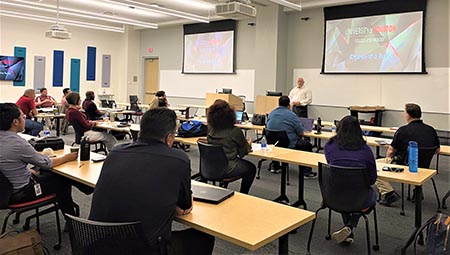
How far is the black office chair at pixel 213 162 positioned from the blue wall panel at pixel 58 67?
444 inches

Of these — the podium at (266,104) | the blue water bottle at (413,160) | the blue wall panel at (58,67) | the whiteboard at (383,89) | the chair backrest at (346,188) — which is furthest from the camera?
the blue wall panel at (58,67)

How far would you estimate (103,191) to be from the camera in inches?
74.0

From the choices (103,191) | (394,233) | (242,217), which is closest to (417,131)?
(394,233)

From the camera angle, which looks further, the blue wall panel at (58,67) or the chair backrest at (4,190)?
the blue wall panel at (58,67)

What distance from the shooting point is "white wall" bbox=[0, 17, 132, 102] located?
12391mm

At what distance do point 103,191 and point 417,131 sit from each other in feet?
11.7

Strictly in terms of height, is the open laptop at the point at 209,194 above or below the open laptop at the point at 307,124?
below

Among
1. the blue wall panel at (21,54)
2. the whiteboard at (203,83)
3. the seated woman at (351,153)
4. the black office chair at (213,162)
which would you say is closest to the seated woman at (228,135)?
the black office chair at (213,162)

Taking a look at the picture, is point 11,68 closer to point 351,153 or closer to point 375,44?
point 375,44

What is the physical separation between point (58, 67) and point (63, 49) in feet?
2.16

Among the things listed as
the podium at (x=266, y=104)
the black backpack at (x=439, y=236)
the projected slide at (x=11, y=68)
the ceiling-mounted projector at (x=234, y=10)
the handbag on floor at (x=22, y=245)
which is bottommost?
the handbag on floor at (x=22, y=245)

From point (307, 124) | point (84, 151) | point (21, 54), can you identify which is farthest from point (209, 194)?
point (21, 54)

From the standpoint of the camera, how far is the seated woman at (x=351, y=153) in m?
3.00

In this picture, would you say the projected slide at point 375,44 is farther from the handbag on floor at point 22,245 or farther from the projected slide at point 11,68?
the projected slide at point 11,68
